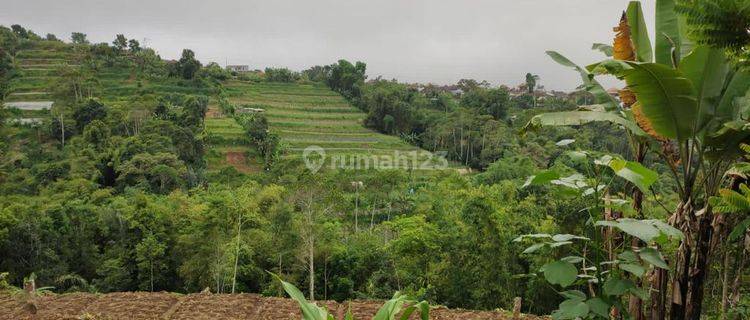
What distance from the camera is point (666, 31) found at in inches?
91.5

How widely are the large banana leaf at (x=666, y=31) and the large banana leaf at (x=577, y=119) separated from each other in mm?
300

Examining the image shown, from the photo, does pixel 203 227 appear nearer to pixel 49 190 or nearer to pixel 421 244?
pixel 421 244

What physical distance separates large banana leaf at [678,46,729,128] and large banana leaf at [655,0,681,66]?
22cm

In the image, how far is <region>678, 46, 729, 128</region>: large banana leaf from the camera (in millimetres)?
2008

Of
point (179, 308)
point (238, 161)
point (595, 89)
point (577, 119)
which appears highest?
point (595, 89)

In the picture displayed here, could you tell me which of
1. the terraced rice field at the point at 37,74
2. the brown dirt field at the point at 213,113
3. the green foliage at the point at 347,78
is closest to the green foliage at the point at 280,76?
the green foliage at the point at 347,78

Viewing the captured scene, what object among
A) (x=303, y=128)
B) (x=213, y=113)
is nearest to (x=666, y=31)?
(x=303, y=128)

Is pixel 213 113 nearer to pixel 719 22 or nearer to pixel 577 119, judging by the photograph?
pixel 577 119

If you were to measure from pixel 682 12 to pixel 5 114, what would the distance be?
29.8 metres

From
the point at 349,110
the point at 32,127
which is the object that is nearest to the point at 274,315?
the point at 32,127

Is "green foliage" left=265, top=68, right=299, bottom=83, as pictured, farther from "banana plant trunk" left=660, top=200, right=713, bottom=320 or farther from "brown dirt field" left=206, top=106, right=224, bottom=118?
"banana plant trunk" left=660, top=200, right=713, bottom=320

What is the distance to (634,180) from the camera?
1.56 meters

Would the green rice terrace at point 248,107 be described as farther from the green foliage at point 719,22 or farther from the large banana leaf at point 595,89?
the green foliage at point 719,22

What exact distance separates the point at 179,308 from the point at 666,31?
3.19m
